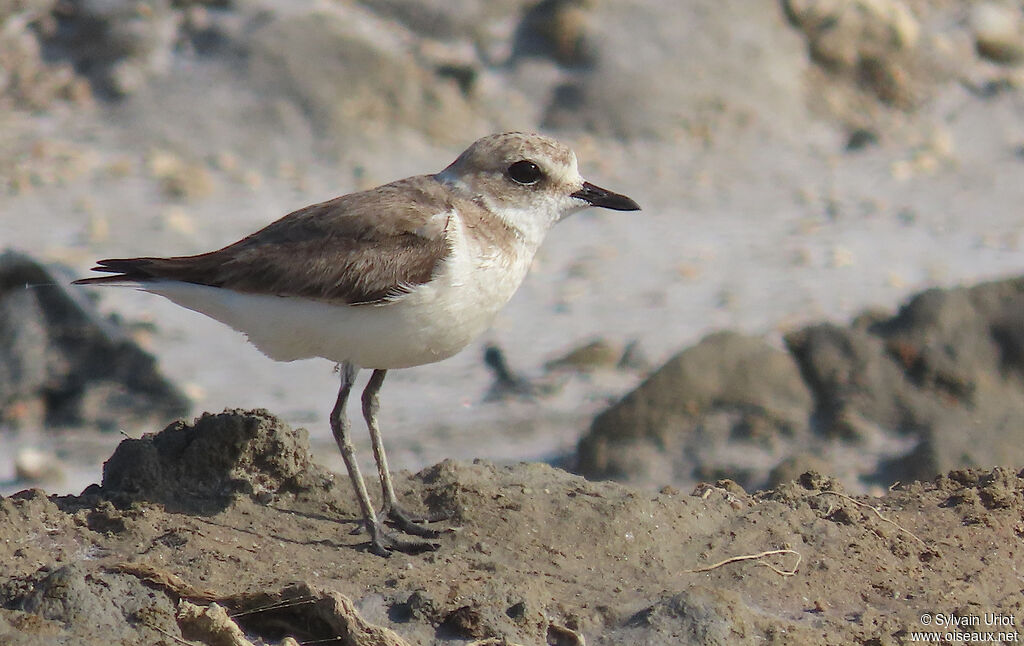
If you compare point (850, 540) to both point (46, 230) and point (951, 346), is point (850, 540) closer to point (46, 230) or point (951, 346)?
point (951, 346)

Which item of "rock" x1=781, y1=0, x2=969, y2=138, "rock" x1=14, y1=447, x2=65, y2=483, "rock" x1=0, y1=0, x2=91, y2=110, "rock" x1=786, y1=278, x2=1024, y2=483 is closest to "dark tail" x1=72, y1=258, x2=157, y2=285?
"rock" x1=14, y1=447, x2=65, y2=483

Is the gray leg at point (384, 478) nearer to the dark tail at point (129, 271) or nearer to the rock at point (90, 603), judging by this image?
the dark tail at point (129, 271)

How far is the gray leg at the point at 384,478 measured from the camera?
5.68m

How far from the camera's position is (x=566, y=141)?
15.3 m

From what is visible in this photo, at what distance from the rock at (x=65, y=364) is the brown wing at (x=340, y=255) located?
15.3 feet

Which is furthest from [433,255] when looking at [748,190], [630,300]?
[748,190]

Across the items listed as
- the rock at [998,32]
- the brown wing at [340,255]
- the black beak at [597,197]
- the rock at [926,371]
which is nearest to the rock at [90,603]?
the brown wing at [340,255]

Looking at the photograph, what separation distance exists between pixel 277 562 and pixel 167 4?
11701mm

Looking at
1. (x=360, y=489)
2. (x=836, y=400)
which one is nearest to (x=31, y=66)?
(x=836, y=400)

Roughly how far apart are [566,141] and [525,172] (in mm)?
9389

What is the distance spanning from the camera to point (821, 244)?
535 inches

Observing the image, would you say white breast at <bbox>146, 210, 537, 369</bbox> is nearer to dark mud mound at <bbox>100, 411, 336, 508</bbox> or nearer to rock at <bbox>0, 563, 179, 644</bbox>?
dark mud mound at <bbox>100, 411, 336, 508</bbox>

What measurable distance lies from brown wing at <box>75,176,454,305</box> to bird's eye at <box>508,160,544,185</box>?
33cm

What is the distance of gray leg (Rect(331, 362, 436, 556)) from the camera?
5.42 meters
